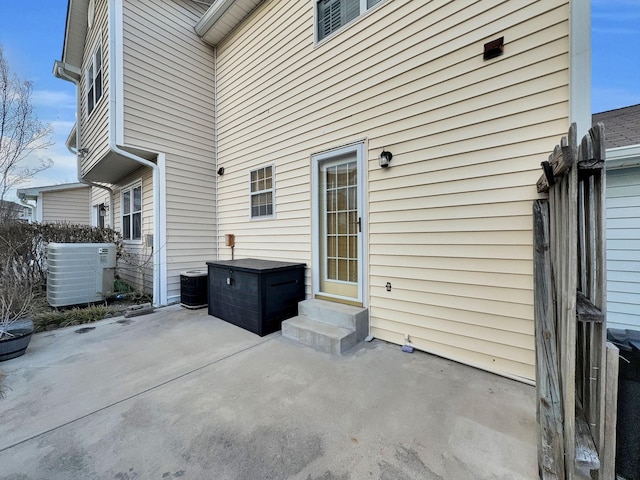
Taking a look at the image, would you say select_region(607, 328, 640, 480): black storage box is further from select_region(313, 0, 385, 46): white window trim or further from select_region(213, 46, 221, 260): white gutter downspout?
select_region(213, 46, 221, 260): white gutter downspout

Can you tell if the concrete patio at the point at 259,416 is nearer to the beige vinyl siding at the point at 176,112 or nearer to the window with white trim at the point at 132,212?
the beige vinyl siding at the point at 176,112

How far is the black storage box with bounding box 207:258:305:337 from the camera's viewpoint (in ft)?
11.9

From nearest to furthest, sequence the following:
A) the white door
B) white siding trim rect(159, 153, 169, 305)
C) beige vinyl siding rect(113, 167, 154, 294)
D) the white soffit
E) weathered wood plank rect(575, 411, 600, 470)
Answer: weathered wood plank rect(575, 411, 600, 470)
the white door
the white soffit
white siding trim rect(159, 153, 169, 305)
beige vinyl siding rect(113, 167, 154, 294)

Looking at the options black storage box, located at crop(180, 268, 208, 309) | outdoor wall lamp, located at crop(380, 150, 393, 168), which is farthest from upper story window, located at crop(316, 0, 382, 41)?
black storage box, located at crop(180, 268, 208, 309)

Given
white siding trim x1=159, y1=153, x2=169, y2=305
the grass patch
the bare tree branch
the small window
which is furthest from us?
the bare tree branch

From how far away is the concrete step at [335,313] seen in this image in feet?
10.8

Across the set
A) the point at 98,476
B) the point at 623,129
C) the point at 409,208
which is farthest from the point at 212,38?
the point at 623,129

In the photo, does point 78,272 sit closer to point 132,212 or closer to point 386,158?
point 132,212

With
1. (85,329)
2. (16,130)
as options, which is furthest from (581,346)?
(16,130)

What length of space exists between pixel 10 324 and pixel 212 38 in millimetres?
6326

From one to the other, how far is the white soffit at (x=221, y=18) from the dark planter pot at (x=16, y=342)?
6115mm

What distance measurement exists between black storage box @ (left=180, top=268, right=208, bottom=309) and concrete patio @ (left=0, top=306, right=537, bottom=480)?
6.04 feet

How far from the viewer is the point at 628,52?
5.67m

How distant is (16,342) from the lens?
2.92 metres
